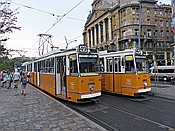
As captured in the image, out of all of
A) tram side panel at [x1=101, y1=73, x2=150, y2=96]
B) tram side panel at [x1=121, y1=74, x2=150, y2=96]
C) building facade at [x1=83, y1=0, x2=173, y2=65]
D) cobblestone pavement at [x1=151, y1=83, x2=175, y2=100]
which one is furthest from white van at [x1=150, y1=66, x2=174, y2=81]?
building facade at [x1=83, y1=0, x2=173, y2=65]

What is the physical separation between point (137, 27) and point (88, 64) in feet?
170

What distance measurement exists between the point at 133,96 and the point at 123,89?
87cm

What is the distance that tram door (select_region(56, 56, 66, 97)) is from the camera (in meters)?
12.1

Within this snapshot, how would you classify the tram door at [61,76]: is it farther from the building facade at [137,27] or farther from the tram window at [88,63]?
the building facade at [137,27]

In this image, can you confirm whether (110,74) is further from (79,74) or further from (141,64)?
(79,74)

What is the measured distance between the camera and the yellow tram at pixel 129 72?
13.0 m

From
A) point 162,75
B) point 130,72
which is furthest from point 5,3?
point 162,75

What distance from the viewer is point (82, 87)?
35.6 feet

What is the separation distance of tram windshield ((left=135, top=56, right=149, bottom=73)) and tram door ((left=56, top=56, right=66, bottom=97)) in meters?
4.69

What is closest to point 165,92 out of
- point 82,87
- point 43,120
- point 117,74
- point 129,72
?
point 129,72

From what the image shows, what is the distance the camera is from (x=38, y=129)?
671 cm

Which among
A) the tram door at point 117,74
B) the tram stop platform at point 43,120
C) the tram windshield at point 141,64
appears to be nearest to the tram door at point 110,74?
the tram door at point 117,74

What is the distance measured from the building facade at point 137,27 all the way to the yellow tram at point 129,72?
4223cm

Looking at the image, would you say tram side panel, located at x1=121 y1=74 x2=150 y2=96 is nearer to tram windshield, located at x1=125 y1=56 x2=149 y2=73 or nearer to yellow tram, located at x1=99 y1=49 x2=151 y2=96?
yellow tram, located at x1=99 y1=49 x2=151 y2=96
